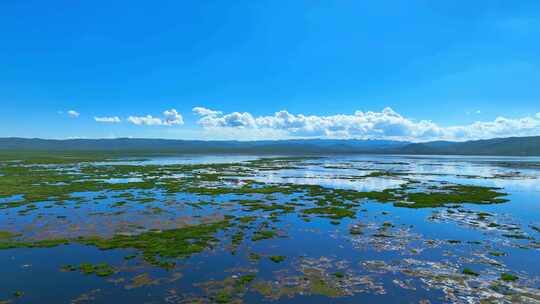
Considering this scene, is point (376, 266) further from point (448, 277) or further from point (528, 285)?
point (528, 285)

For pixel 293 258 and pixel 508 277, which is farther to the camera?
pixel 293 258

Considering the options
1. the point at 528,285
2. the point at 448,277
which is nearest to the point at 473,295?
the point at 448,277

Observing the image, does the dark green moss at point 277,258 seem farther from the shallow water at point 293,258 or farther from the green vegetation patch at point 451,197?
the green vegetation patch at point 451,197

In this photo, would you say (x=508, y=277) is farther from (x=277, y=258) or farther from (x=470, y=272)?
(x=277, y=258)

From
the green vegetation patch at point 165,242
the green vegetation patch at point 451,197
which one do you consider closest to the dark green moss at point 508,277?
the green vegetation patch at point 165,242

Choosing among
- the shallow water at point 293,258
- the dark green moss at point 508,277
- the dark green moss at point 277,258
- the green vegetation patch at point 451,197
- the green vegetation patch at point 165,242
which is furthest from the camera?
the green vegetation patch at point 451,197

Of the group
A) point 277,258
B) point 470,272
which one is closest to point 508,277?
point 470,272

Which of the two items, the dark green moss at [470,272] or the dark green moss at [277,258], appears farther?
the dark green moss at [277,258]

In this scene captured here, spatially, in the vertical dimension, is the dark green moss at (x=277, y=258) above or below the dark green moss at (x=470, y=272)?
above

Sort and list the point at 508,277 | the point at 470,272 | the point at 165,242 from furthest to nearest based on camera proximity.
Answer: the point at 165,242, the point at 470,272, the point at 508,277

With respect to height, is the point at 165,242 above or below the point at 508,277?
above

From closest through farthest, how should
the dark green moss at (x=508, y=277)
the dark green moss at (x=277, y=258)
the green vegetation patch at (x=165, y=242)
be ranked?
the dark green moss at (x=508, y=277) < the dark green moss at (x=277, y=258) < the green vegetation patch at (x=165, y=242)

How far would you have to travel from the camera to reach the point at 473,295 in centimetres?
1447

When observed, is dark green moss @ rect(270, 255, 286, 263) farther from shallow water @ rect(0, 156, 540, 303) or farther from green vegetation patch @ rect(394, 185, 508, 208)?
green vegetation patch @ rect(394, 185, 508, 208)
